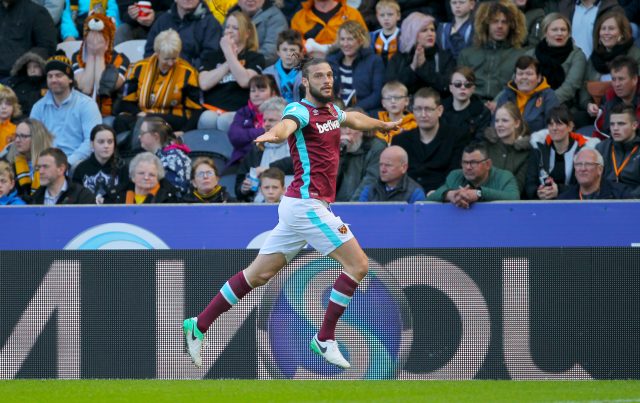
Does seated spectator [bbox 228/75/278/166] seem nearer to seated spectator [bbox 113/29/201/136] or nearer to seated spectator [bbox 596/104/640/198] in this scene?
seated spectator [bbox 113/29/201/136]

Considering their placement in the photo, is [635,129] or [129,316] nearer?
[129,316]

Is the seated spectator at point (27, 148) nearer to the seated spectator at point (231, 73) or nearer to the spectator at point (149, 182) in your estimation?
the spectator at point (149, 182)

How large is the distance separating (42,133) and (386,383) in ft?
17.9

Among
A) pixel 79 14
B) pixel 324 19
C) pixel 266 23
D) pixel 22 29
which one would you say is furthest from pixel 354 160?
pixel 79 14

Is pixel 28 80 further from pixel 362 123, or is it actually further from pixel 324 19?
pixel 362 123

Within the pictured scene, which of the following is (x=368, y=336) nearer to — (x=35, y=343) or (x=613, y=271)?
Answer: (x=613, y=271)

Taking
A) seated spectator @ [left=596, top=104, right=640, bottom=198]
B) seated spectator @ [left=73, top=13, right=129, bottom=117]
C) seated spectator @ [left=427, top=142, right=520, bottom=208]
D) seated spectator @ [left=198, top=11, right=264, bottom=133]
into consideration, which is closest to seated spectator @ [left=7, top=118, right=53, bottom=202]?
seated spectator @ [left=73, top=13, right=129, bottom=117]

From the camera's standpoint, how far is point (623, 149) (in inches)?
423

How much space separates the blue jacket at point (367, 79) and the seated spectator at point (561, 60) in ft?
5.32

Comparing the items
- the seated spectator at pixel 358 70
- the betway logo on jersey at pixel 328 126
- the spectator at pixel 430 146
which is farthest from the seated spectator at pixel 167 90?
the betway logo on jersey at pixel 328 126

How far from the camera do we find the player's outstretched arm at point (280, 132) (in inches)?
287

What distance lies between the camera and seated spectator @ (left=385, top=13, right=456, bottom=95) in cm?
1254

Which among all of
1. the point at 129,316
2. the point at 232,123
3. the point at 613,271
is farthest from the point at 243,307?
the point at 232,123

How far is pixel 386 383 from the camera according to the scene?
8781 mm
